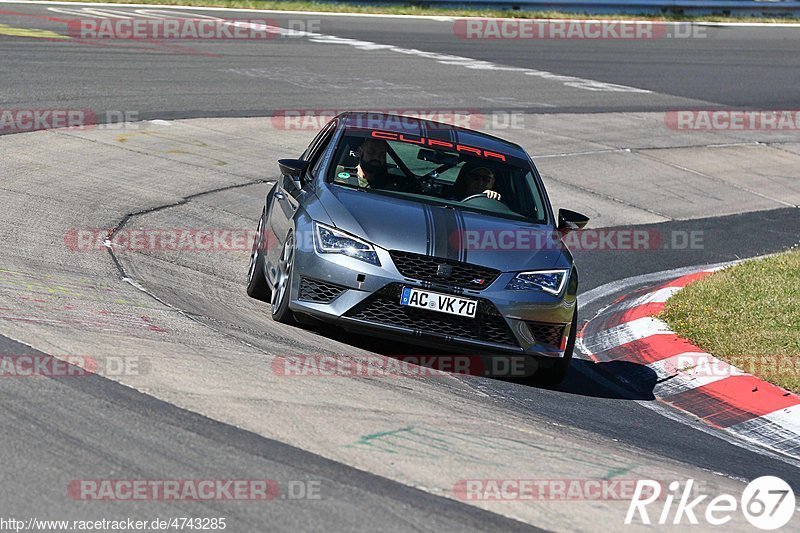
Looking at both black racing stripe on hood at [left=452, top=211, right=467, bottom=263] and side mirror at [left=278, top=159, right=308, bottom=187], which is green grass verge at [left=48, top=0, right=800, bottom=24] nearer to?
side mirror at [left=278, top=159, right=308, bottom=187]

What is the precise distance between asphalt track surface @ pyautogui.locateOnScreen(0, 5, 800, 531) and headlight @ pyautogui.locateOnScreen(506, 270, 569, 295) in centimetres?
62

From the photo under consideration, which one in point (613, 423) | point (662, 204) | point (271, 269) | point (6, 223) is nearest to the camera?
point (613, 423)

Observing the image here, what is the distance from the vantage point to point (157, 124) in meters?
15.3

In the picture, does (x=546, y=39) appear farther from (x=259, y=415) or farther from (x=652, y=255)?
(x=259, y=415)

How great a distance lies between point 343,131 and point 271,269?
1.21m

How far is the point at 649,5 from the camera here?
108 ft

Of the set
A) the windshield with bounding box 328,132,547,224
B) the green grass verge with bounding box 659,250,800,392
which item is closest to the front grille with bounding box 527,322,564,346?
the windshield with bounding box 328,132,547,224

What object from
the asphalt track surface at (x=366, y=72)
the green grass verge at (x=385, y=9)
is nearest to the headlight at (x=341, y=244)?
the asphalt track surface at (x=366, y=72)

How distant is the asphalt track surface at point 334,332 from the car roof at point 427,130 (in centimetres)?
173

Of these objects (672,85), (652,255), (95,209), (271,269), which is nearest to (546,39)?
(672,85)
